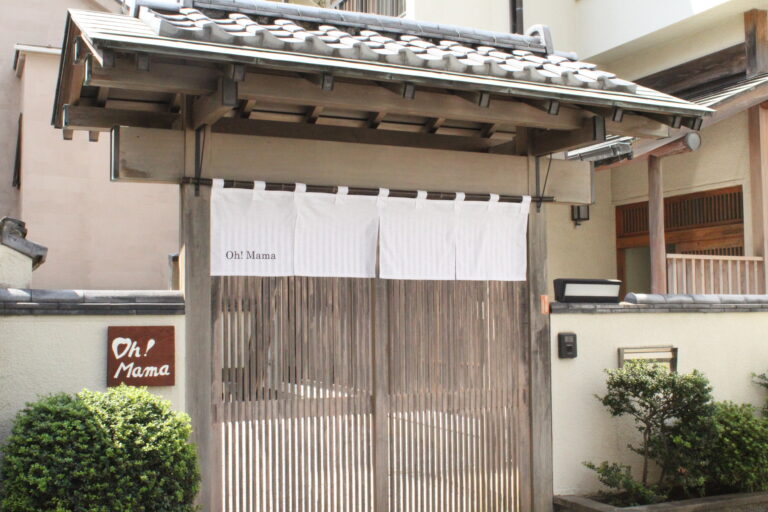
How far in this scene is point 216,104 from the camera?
19.9ft

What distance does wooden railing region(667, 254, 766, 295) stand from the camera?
37.0ft

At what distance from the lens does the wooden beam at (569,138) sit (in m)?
7.39

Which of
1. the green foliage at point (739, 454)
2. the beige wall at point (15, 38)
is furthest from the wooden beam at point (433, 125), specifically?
the beige wall at point (15, 38)

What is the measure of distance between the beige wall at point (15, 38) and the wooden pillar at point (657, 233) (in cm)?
910

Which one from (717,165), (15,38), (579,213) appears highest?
(15,38)

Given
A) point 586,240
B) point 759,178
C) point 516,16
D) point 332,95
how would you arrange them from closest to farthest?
point 332,95 → point 759,178 → point 516,16 → point 586,240

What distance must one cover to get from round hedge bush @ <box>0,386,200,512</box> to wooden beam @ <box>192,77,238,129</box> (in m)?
2.11

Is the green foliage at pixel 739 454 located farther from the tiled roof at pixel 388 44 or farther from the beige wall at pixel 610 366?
the tiled roof at pixel 388 44

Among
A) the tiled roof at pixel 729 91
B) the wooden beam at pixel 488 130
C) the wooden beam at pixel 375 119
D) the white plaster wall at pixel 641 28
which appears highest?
the white plaster wall at pixel 641 28

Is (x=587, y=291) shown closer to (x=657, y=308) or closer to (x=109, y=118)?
(x=657, y=308)

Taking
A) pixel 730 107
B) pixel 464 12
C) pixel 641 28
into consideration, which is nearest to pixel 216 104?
pixel 730 107

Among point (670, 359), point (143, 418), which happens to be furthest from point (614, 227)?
point (143, 418)

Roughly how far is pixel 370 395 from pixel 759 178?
24.2 ft

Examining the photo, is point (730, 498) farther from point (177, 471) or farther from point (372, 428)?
→ point (177, 471)
